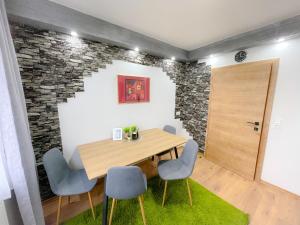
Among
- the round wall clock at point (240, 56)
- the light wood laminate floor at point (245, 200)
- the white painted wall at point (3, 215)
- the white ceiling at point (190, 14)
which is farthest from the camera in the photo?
the round wall clock at point (240, 56)

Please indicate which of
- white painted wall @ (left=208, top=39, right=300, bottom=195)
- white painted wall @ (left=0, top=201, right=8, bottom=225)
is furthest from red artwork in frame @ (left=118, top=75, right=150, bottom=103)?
white painted wall @ (left=208, top=39, right=300, bottom=195)

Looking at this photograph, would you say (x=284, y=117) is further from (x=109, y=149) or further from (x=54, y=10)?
(x=54, y=10)

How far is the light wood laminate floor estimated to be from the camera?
1578 millimetres

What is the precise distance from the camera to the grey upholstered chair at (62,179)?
1.35m

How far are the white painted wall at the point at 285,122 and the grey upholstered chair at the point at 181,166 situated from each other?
53.5 inches

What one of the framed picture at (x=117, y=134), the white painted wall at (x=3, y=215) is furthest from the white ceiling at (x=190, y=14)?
the white painted wall at (x=3, y=215)

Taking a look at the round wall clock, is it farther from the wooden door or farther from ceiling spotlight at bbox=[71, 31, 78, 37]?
ceiling spotlight at bbox=[71, 31, 78, 37]

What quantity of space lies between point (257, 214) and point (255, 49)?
7.71 feet

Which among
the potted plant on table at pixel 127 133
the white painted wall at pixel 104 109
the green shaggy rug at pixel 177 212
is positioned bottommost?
the green shaggy rug at pixel 177 212

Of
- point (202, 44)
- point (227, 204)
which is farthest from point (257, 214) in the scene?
point (202, 44)

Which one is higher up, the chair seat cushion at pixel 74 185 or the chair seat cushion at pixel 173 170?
the chair seat cushion at pixel 74 185

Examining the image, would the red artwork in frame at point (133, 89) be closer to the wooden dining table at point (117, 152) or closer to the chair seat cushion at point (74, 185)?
the wooden dining table at point (117, 152)

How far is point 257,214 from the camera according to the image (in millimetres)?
1629

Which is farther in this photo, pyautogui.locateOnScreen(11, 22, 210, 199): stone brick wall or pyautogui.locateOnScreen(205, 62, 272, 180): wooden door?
pyautogui.locateOnScreen(205, 62, 272, 180): wooden door
